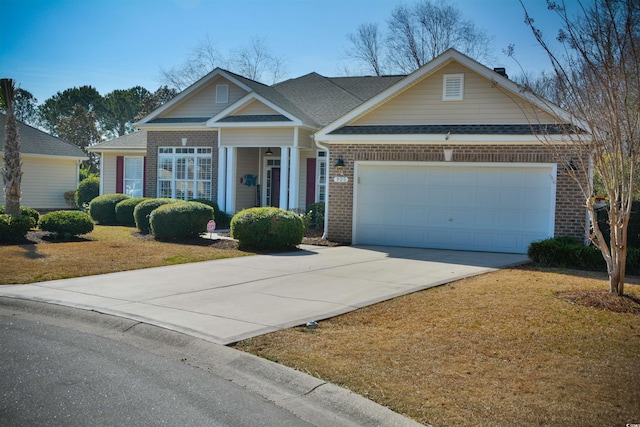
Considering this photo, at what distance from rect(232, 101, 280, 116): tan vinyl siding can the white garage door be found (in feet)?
17.0

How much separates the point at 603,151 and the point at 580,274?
319 cm

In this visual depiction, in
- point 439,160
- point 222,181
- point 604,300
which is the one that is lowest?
point 604,300

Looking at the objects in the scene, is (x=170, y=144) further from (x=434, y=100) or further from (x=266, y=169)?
(x=434, y=100)

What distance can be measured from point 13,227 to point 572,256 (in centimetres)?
1353

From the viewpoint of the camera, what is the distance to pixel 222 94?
22969 mm

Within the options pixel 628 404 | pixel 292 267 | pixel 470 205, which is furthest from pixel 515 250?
pixel 628 404

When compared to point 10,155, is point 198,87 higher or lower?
higher

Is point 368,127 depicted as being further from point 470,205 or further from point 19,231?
point 19,231

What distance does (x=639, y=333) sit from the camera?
7258mm

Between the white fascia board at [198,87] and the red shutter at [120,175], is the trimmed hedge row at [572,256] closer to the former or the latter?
the white fascia board at [198,87]

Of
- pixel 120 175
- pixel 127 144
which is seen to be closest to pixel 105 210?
pixel 120 175

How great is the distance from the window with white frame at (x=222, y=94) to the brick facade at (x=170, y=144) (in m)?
1.34

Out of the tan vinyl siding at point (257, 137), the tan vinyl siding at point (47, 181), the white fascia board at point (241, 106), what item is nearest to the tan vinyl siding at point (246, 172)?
the tan vinyl siding at point (257, 137)

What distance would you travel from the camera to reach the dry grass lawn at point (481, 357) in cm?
484
